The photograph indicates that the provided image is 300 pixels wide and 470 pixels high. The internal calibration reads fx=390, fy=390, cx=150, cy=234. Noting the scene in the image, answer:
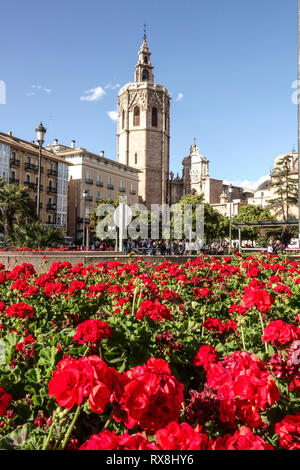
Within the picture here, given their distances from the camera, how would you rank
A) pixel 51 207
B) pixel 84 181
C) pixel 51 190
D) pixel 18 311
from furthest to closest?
pixel 84 181 < pixel 51 190 < pixel 51 207 < pixel 18 311

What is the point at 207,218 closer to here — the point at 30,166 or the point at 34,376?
the point at 30,166

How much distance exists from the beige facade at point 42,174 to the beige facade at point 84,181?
2.27m

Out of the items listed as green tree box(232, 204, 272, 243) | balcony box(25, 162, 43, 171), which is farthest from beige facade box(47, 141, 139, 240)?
green tree box(232, 204, 272, 243)

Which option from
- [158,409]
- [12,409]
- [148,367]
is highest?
[148,367]

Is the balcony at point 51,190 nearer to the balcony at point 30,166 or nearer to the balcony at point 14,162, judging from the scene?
the balcony at point 30,166

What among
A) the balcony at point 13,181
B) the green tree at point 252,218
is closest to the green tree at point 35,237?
the balcony at point 13,181

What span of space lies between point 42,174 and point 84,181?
8.07 m

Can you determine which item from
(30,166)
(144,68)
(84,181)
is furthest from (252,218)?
(144,68)

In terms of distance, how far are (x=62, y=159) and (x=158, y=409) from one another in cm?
5801

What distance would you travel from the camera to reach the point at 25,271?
5.35 metres

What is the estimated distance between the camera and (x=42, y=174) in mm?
53500

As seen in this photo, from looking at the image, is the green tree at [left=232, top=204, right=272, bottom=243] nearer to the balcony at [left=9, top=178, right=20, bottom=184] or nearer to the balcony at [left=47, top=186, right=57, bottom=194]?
the balcony at [left=47, top=186, right=57, bottom=194]
